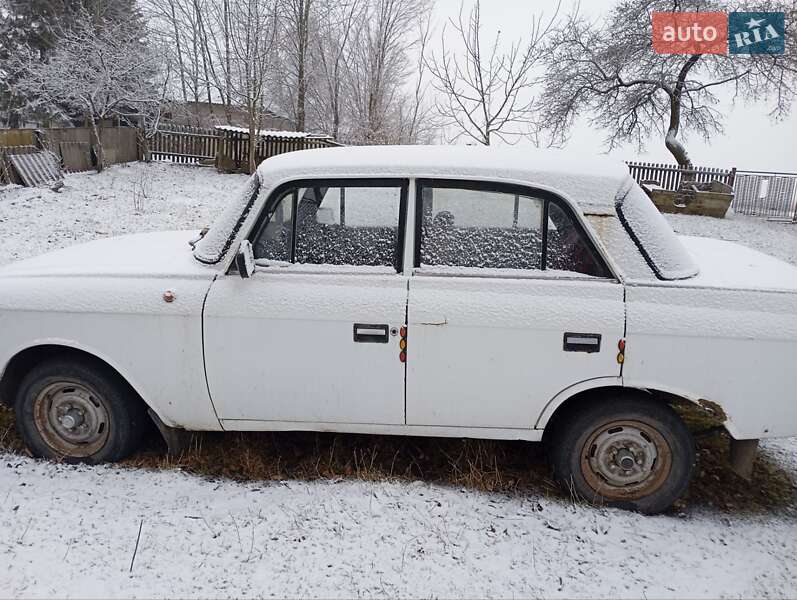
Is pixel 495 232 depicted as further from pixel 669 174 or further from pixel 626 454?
pixel 669 174

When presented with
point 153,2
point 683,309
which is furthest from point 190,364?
point 153,2

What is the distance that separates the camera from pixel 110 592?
2.79 meters

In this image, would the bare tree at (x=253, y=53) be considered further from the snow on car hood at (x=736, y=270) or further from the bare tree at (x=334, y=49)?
the snow on car hood at (x=736, y=270)

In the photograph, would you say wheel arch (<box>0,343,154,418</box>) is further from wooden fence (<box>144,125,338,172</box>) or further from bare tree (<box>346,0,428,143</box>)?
bare tree (<box>346,0,428,143</box>)

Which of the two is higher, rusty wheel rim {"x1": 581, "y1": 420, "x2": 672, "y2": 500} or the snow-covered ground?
rusty wheel rim {"x1": 581, "y1": 420, "x2": 672, "y2": 500}

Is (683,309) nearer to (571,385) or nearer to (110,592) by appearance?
(571,385)

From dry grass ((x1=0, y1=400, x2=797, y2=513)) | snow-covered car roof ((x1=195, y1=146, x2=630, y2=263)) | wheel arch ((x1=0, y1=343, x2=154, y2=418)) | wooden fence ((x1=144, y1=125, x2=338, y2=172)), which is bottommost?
dry grass ((x1=0, y1=400, x2=797, y2=513))

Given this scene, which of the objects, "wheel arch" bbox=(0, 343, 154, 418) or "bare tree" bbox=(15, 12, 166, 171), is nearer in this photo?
"wheel arch" bbox=(0, 343, 154, 418)

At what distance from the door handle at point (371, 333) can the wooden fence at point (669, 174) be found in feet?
70.3

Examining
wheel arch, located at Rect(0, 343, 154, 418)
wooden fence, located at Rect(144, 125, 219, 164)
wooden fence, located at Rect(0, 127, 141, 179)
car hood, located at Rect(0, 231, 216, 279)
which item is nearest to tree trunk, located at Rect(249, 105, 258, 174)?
wooden fence, located at Rect(144, 125, 219, 164)

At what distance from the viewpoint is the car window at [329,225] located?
3.55 meters

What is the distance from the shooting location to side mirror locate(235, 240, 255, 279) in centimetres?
338

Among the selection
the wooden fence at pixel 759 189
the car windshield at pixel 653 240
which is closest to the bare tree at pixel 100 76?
the wooden fence at pixel 759 189

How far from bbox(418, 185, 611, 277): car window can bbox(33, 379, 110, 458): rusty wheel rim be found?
7.06 feet
